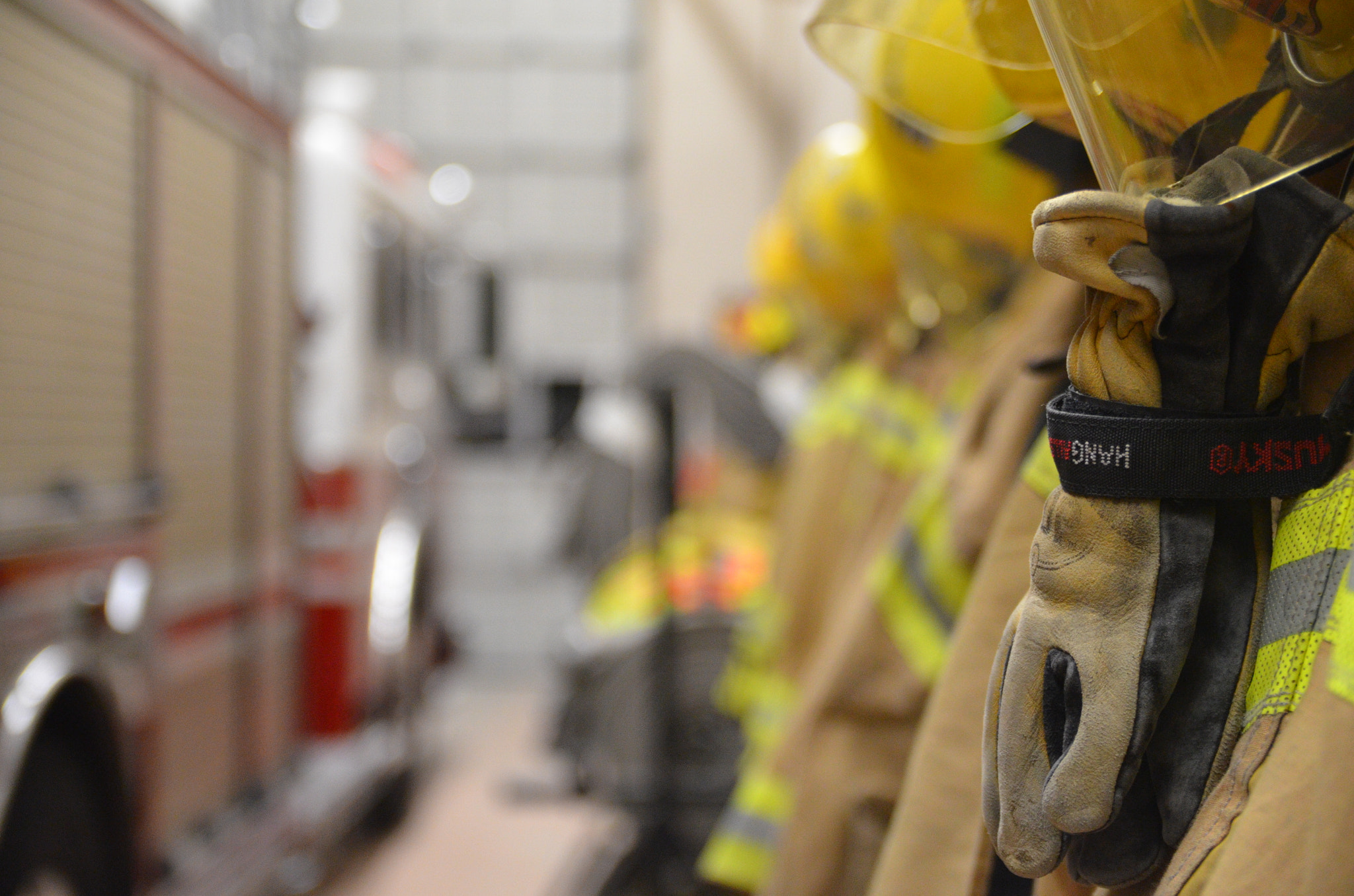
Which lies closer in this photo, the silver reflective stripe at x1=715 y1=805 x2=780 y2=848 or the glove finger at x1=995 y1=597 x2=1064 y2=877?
the glove finger at x1=995 y1=597 x2=1064 y2=877

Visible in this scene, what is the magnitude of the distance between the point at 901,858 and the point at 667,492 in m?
1.80

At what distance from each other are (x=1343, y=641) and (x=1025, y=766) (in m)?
0.20

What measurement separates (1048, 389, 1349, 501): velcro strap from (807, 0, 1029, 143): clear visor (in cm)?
35

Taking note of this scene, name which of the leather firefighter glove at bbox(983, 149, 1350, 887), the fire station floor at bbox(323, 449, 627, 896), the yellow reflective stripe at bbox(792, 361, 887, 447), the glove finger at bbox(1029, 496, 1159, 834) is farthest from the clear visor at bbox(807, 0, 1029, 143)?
the fire station floor at bbox(323, 449, 627, 896)

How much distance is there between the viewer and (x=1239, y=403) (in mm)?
650

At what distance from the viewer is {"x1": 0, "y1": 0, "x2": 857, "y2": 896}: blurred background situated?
193cm

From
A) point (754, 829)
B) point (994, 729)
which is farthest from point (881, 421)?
point (994, 729)

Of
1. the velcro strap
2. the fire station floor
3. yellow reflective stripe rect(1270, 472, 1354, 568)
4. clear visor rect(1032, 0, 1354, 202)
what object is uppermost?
clear visor rect(1032, 0, 1354, 202)

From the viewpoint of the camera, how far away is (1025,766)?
674mm

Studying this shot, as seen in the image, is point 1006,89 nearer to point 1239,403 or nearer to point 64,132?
point 1239,403

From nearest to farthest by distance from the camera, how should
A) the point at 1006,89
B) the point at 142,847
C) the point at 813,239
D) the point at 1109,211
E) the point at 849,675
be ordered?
the point at 1109,211 → the point at 1006,89 → the point at 849,675 → the point at 142,847 → the point at 813,239

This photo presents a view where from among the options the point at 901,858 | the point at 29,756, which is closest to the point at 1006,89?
the point at 901,858

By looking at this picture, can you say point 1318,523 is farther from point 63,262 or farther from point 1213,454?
point 63,262

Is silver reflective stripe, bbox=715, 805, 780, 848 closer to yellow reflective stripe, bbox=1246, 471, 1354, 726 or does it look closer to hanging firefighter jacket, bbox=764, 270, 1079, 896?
hanging firefighter jacket, bbox=764, 270, 1079, 896
